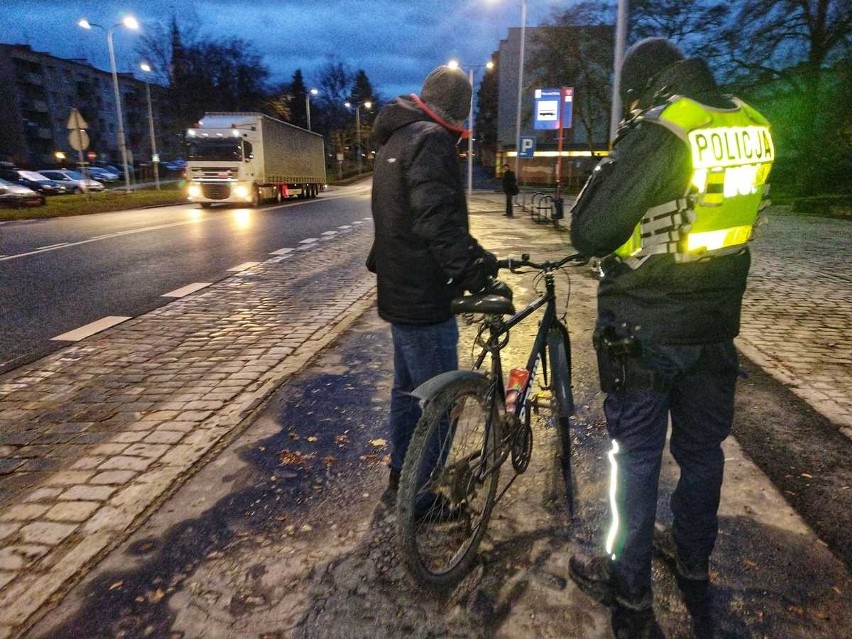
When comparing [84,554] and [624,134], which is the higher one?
[624,134]

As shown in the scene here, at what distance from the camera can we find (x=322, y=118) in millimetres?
90438

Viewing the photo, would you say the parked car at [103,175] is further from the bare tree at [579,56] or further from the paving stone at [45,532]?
the paving stone at [45,532]

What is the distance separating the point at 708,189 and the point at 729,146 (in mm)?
178

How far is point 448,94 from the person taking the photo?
272 centimetres

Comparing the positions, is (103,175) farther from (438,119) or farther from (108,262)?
(438,119)

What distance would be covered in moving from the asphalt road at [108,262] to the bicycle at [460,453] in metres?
4.55

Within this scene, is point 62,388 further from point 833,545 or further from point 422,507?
point 833,545

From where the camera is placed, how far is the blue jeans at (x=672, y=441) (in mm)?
2256

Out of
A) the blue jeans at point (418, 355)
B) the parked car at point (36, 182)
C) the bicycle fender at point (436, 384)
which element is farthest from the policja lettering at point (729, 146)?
the parked car at point (36, 182)

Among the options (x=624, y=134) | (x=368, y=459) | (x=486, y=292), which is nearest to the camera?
(x=624, y=134)

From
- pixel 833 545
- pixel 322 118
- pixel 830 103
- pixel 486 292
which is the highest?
pixel 322 118

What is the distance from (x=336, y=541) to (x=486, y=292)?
4.42ft

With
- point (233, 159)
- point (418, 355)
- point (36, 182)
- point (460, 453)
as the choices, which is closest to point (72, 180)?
point (36, 182)

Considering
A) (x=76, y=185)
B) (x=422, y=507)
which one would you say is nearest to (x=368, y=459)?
(x=422, y=507)
